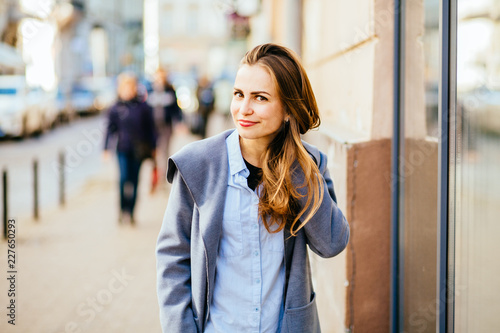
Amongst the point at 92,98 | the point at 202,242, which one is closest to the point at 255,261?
the point at 202,242

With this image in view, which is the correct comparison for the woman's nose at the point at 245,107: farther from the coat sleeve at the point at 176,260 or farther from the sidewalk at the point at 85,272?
the sidewalk at the point at 85,272

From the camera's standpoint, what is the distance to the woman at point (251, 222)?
2.02 m

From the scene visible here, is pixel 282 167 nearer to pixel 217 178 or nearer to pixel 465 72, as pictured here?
pixel 217 178

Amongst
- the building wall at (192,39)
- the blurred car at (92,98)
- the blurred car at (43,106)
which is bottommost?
the blurred car at (43,106)

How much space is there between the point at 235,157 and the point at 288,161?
7.7 inches

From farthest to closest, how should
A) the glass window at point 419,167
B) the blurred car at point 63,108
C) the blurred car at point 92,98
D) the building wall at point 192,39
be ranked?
the building wall at point 192,39 → the blurred car at point 92,98 → the blurred car at point 63,108 → the glass window at point 419,167

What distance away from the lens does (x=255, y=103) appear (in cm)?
202

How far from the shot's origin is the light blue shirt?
2.03 meters

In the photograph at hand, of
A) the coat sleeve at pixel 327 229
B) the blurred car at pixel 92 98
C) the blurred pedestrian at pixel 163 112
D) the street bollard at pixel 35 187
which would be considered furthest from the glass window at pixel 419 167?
the blurred car at pixel 92 98

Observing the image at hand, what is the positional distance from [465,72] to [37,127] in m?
19.7

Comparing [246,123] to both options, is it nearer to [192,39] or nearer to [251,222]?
[251,222]

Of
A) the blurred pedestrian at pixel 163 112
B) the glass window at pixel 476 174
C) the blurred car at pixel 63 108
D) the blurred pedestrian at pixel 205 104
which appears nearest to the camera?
the glass window at pixel 476 174

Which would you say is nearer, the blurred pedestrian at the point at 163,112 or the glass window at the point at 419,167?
the glass window at the point at 419,167

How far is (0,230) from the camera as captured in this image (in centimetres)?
740
